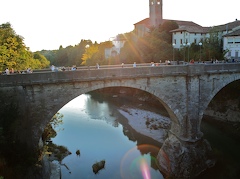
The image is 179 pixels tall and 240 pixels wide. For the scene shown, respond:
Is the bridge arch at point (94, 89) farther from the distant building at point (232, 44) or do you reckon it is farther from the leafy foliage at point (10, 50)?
the distant building at point (232, 44)

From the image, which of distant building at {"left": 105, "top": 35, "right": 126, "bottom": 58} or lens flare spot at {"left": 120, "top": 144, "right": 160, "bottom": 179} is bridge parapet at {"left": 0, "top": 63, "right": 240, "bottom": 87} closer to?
lens flare spot at {"left": 120, "top": 144, "right": 160, "bottom": 179}

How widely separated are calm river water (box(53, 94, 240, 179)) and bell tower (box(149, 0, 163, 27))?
1421 inches

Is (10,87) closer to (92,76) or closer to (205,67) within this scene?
(92,76)

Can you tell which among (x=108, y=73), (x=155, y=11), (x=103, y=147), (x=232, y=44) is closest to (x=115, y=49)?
(x=155, y=11)

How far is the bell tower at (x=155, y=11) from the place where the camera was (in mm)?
61406

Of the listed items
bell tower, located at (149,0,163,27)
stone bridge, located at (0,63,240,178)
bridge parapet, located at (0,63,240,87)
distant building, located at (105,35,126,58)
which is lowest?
stone bridge, located at (0,63,240,178)

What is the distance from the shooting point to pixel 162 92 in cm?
1888

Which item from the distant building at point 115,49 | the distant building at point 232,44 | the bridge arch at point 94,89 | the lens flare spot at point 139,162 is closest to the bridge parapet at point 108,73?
the bridge arch at point 94,89

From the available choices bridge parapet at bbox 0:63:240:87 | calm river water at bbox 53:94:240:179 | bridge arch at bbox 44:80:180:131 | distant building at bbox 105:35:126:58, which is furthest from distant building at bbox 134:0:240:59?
calm river water at bbox 53:94:240:179

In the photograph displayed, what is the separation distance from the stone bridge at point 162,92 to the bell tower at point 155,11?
43982 millimetres

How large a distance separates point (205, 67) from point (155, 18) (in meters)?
45.9

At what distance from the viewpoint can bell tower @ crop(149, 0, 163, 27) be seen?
6141cm

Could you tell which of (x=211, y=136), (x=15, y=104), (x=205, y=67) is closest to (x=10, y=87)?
(x=15, y=104)

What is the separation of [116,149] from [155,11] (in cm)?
4711
